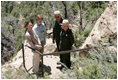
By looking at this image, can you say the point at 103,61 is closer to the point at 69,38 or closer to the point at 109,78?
the point at 109,78

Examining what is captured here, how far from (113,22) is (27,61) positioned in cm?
251

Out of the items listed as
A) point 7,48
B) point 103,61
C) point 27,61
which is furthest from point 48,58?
point 7,48

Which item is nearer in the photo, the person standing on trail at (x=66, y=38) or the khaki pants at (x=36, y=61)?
the person standing on trail at (x=66, y=38)

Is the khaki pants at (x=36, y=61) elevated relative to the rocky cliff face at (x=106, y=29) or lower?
lower

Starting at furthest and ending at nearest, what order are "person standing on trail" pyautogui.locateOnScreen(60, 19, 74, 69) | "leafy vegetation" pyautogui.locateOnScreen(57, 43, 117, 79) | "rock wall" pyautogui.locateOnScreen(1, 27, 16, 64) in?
"rock wall" pyautogui.locateOnScreen(1, 27, 16, 64) → "person standing on trail" pyautogui.locateOnScreen(60, 19, 74, 69) → "leafy vegetation" pyautogui.locateOnScreen(57, 43, 117, 79)

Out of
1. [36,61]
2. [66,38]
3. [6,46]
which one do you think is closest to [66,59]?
[66,38]

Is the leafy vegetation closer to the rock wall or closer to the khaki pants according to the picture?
the khaki pants

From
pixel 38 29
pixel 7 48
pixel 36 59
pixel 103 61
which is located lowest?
pixel 7 48

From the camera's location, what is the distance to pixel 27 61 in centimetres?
592

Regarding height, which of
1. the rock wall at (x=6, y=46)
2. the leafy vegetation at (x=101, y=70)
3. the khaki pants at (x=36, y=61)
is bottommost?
the rock wall at (x=6, y=46)

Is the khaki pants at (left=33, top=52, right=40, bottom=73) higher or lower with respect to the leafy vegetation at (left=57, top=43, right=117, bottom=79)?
lower

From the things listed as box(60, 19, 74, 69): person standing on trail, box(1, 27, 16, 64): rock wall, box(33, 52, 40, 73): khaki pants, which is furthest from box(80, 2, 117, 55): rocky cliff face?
box(1, 27, 16, 64): rock wall

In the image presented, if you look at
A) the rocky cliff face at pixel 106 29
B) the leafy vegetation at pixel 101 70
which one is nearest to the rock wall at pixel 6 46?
the rocky cliff face at pixel 106 29

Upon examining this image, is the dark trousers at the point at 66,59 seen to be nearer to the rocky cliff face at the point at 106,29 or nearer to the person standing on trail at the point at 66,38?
the person standing on trail at the point at 66,38
